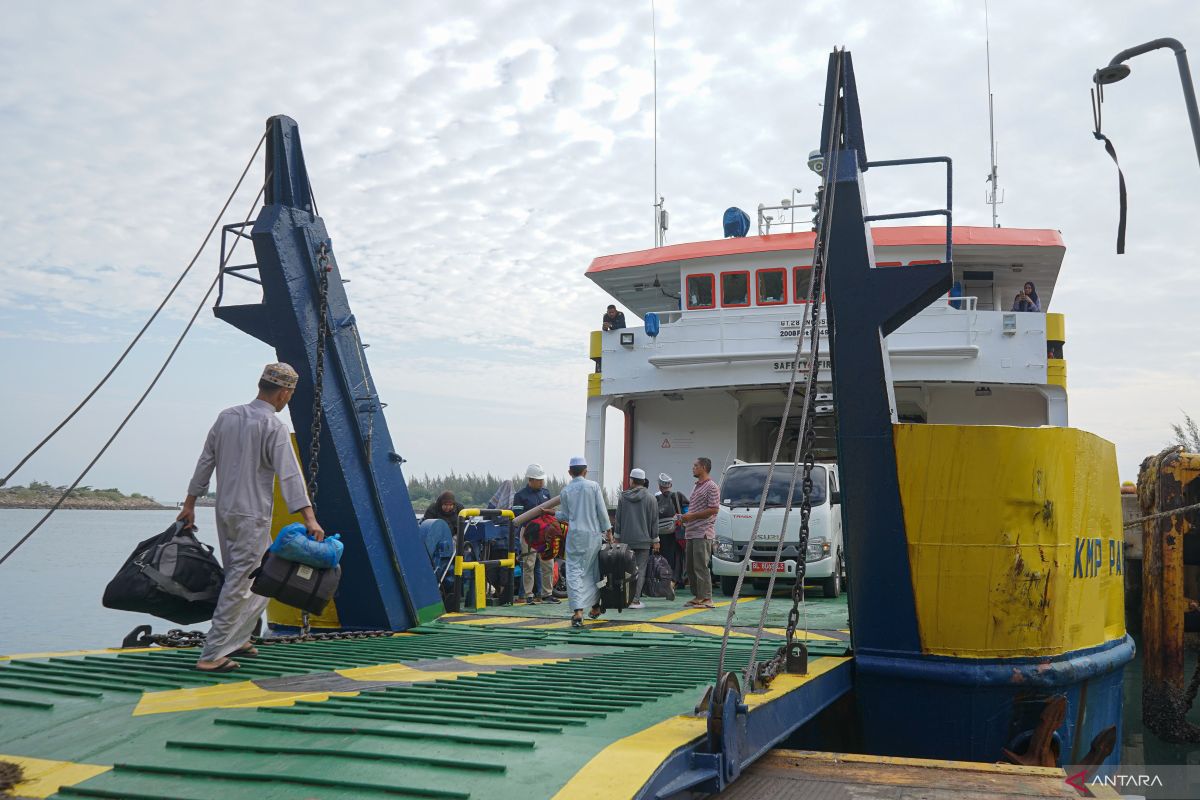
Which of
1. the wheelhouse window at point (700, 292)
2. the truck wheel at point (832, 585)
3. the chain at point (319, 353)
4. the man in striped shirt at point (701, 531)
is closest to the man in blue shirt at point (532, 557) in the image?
the man in striped shirt at point (701, 531)

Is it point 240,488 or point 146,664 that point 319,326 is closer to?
point 240,488

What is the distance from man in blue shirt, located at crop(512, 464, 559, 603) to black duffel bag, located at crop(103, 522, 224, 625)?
6.08 m

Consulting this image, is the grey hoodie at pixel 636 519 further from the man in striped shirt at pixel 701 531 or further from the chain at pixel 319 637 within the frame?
the chain at pixel 319 637

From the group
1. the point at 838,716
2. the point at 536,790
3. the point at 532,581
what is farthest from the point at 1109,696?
the point at 532,581

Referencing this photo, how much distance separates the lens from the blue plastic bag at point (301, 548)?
501cm

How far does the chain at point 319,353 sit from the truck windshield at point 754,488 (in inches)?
258

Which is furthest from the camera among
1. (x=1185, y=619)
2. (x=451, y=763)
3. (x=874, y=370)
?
(x=1185, y=619)

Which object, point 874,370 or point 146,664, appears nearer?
point 146,664

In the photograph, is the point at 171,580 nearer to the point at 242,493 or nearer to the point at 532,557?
the point at 242,493

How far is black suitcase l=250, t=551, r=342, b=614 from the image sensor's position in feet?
16.3

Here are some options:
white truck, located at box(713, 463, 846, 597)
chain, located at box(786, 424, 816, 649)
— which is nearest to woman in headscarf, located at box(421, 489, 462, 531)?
white truck, located at box(713, 463, 846, 597)

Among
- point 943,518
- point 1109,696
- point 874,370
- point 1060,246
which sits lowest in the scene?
point 1109,696

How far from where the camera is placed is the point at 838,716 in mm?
5746

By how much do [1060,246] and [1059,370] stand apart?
2063 mm
